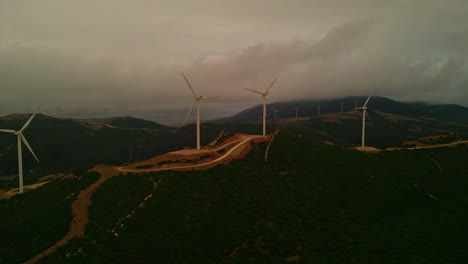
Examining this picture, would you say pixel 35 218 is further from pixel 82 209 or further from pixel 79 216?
pixel 79 216

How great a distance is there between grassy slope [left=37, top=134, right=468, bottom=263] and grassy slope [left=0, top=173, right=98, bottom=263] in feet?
24.1

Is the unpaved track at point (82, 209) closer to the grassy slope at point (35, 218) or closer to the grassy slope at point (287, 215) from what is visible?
the grassy slope at point (35, 218)

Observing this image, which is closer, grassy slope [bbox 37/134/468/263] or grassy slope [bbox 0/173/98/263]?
grassy slope [bbox 37/134/468/263]

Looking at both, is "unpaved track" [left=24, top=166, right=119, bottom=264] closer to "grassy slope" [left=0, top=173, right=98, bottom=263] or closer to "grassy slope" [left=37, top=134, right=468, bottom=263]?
"grassy slope" [left=0, top=173, right=98, bottom=263]

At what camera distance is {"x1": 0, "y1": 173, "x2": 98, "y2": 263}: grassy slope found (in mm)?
48469

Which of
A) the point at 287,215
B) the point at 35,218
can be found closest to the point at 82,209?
Result: the point at 35,218

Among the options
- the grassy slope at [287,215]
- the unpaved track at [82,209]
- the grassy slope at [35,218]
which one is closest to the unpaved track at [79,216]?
the unpaved track at [82,209]

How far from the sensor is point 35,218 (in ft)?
192

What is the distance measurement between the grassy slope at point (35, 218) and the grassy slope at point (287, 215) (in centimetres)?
733

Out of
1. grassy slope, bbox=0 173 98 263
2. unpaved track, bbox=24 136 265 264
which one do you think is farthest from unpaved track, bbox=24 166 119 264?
grassy slope, bbox=0 173 98 263

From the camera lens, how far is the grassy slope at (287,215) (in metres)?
42.9

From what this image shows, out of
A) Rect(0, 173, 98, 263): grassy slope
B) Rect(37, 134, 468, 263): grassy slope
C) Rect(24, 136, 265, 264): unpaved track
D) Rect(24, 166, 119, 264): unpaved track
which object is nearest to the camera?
Rect(37, 134, 468, 263): grassy slope

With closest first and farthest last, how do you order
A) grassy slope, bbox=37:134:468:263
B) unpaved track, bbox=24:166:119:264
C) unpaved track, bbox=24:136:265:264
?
grassy slope, bbox=37:134:468:263 < unpaved track, bbox=24:166:119:264 < unpaved track, bbox=24:136:265:264

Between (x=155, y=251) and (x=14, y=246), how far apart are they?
31.4m
